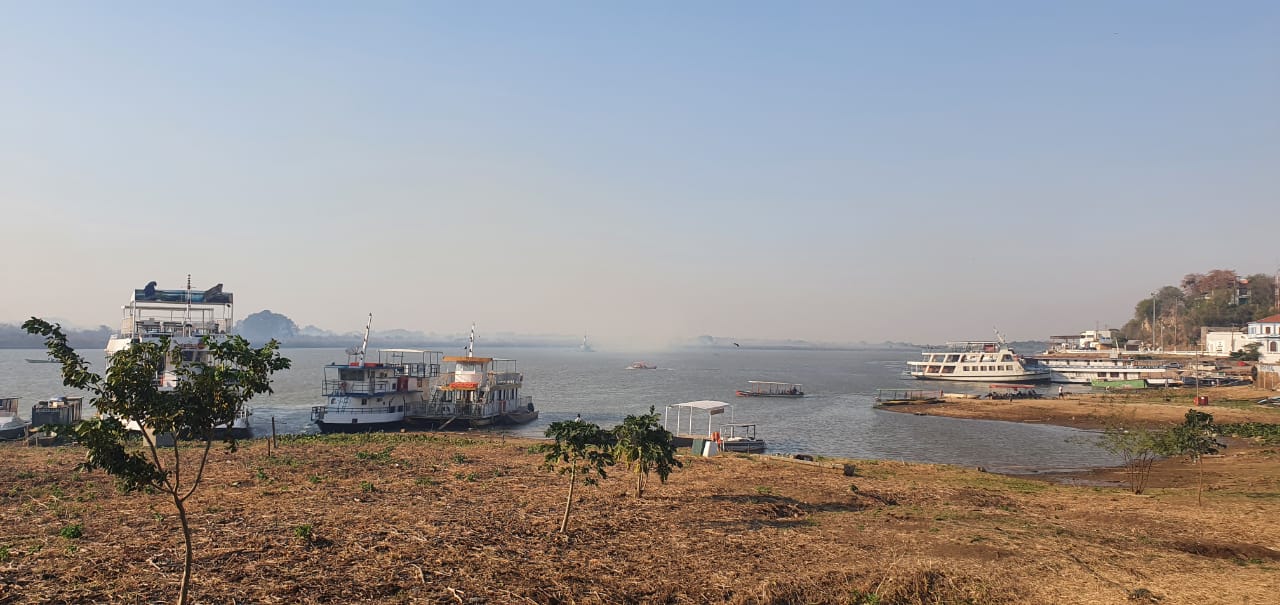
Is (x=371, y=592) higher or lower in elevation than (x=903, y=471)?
higher

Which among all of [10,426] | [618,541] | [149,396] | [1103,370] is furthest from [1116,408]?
[10,426]

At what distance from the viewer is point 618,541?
55.4ft

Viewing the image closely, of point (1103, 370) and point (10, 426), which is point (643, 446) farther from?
point (1103, 370)

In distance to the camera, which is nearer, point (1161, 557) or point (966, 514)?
point (1161, 557)

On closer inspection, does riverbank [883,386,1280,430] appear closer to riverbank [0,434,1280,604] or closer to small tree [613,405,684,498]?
riverbank [0,434,1280,604]

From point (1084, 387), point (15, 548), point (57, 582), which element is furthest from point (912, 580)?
point (1084, 387)

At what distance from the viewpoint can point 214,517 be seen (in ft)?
58.4

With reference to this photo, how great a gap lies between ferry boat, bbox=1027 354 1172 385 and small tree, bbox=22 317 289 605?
137428 mm

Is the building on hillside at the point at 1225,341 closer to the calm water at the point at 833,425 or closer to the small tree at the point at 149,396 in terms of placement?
the calm water at the point at 833,425

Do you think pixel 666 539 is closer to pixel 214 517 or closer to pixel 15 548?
pixel 214 517

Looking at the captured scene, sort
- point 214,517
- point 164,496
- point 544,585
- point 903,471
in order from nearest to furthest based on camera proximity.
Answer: point 544,585 → point 214,517 → point 164,496 → point 903,471

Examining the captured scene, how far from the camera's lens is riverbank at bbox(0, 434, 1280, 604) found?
1311 centimetres

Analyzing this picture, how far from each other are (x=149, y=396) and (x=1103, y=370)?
6002 inches

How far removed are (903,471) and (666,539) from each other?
2155 cm
